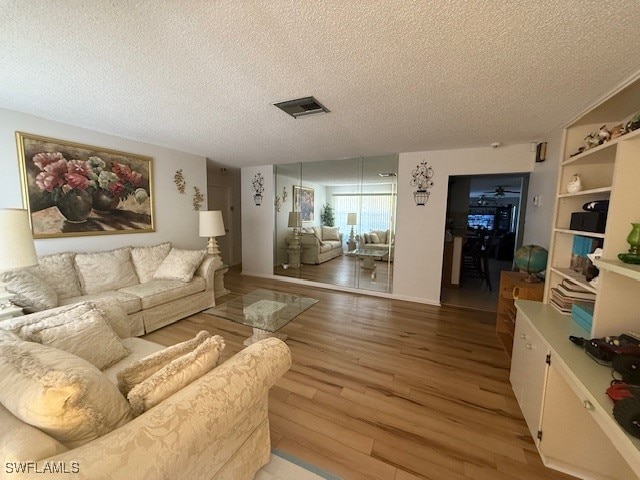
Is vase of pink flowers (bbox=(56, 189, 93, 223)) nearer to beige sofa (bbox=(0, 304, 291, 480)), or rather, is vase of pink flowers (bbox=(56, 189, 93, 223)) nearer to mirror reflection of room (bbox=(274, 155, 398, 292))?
beige sofa (bbox=(0, 304, 291, 480))

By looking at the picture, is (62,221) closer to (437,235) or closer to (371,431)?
(371,431)

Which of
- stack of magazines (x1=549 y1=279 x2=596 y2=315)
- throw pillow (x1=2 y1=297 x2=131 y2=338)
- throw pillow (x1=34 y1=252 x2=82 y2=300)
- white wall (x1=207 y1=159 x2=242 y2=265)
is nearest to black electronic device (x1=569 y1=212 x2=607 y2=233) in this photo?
stack of magazines (x1=549 y1=279 x2=596 y2=315)

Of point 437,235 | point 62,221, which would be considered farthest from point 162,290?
point 437,235

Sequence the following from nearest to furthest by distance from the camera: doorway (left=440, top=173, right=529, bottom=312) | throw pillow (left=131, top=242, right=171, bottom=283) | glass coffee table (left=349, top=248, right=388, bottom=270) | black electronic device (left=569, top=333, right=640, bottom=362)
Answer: black electronic device (left=569, top=333, right=640, bottom=362) < throw pillow (left=131, top=242, right=171, bottom=283) < doorway (left=440, top=173, right=529, bottom=312) < glass coffee table (left=349, top=248, right=388, bottom=270)

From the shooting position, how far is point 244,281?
4820mm

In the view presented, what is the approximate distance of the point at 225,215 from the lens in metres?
5.83

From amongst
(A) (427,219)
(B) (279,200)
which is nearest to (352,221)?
(A) (427,219)

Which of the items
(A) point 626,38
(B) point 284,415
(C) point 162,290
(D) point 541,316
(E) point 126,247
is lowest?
(B) point 284,415

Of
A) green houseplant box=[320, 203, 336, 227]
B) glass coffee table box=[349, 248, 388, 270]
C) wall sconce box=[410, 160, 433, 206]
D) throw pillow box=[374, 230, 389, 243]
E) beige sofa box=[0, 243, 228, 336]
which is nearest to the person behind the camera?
beige sofa box=[0, 243, 228, 336]

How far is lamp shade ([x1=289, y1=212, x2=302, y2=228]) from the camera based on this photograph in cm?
509

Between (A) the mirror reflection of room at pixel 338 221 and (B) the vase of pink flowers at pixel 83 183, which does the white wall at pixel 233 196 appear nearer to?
(A) the mirror reflection of room at pixel 338 221

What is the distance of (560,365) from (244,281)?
4.47 meters

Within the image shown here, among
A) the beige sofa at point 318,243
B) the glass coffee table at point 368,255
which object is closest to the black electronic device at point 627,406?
the glass coffee table at point 368,255

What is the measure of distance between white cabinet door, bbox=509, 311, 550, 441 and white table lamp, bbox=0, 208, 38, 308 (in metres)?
3.10
